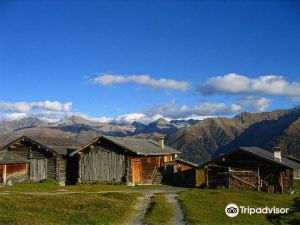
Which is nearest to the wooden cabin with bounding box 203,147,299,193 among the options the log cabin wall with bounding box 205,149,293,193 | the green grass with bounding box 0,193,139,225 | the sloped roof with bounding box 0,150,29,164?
the log cabin wall with bounding box 205,149,293,193

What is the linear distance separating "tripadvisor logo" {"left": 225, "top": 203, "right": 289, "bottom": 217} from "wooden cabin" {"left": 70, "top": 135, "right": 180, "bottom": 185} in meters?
20.7

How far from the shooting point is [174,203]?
114ft

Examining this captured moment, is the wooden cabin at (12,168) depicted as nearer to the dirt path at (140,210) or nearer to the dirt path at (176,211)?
the dirt path at (140,210)

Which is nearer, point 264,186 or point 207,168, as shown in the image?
point 264,186

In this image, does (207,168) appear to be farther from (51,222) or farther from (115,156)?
(51,222)

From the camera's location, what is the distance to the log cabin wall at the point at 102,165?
5347 centimetres

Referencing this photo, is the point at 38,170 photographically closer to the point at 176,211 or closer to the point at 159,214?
the point at 176,211

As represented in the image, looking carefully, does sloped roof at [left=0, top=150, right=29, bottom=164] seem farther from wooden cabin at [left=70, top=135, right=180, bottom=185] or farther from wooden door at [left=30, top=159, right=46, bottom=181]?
wooden cabin at [left=70, top=135, right=180, bottom=185]

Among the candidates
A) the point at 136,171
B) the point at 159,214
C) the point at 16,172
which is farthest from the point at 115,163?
the point at 159,214

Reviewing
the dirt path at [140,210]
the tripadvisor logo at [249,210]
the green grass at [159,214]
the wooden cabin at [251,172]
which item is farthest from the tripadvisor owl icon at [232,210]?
the wooden cabin at [251,172]

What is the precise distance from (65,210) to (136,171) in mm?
24685

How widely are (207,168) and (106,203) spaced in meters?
20.5

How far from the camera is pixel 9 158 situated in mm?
53500

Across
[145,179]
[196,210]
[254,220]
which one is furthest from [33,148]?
[254,220]
